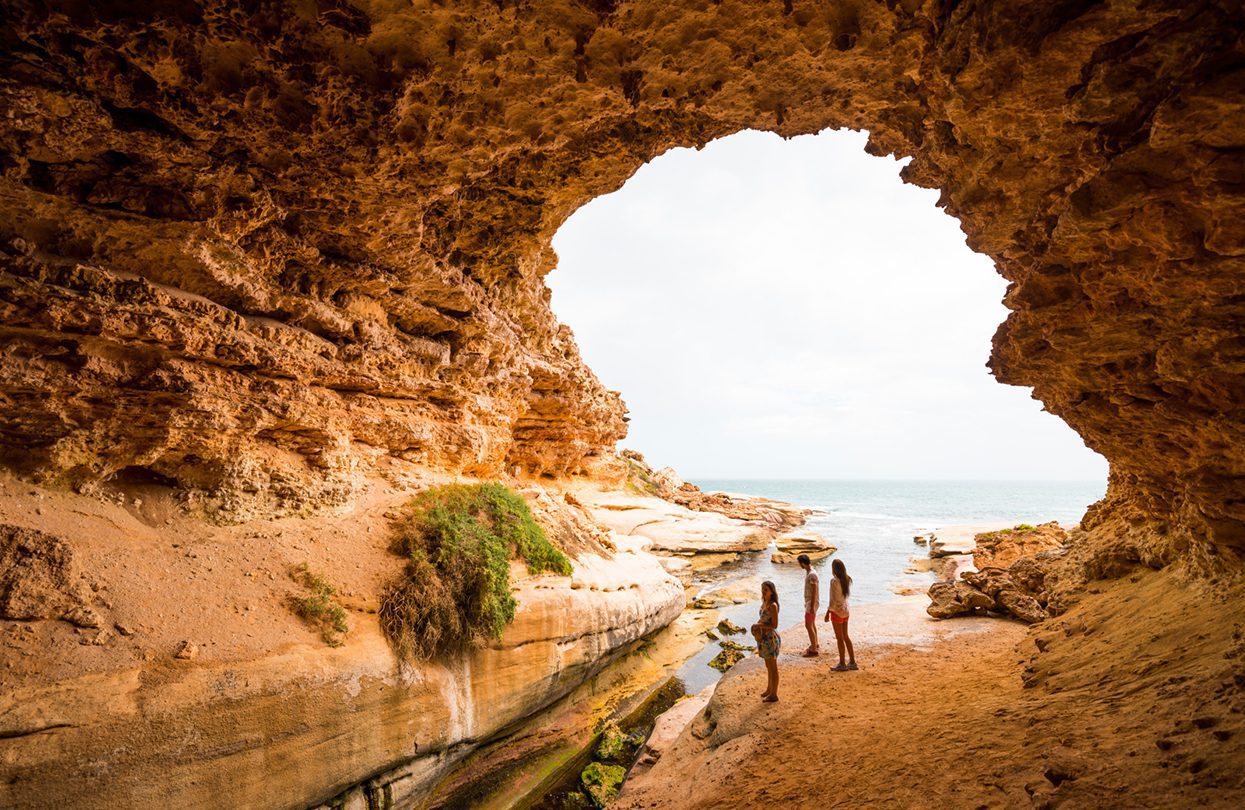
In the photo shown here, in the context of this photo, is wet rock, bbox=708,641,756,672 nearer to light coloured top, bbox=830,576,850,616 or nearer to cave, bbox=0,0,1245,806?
light coloured top, bbox=830,576,850,616

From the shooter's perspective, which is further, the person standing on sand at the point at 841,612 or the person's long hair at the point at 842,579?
the person's long hair at the point at 842,579

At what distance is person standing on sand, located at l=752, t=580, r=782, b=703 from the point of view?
7180 mm

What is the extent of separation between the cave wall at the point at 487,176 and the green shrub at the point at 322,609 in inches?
62.8

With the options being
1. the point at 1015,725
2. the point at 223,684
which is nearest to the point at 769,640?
the point at 1015,725

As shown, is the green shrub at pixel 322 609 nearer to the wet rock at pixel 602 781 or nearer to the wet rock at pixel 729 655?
the wet rock at pixel 602 781

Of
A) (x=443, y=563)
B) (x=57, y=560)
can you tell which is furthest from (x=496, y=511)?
→ (x=57, y=560)

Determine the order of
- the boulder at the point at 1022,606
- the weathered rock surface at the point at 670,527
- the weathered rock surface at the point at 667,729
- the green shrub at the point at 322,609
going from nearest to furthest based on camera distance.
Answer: the green shrub at the point at 322,609 < the weathered rock surface at the point at 667,729 < the boulder at the point at 1022,606 < the weathered rock surface at the point at 670,527

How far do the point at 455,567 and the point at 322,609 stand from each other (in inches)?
75.0

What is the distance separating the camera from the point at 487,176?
790 cm

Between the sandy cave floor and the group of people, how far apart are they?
29cm

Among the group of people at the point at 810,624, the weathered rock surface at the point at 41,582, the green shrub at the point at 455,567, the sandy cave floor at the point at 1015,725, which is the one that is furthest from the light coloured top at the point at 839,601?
the weathered rock surface at the point at 41,582

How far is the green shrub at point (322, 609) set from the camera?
21.2 ft

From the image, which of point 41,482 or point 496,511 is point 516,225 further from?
point 41,482

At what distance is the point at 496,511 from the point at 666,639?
6.19 metres
